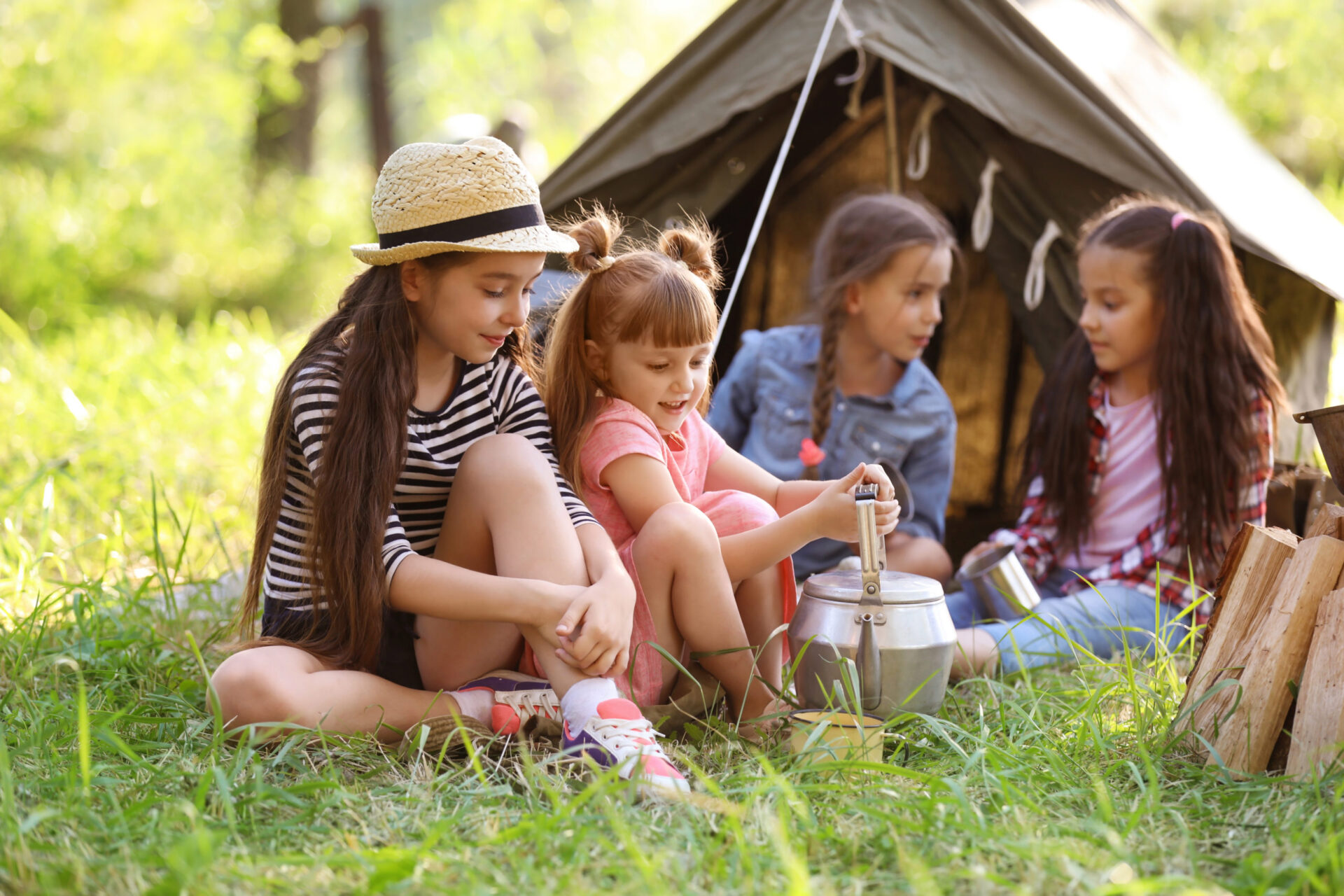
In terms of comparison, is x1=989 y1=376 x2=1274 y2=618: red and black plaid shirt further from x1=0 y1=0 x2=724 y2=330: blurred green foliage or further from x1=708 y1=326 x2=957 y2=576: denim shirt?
x1=0 y1=0 x2=724 y2=330: blurred green foliage

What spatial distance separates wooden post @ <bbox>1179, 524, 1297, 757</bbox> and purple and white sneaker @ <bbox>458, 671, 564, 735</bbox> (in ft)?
2.85

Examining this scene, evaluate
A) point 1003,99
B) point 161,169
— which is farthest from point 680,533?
point 161,169

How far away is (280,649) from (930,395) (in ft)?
5.33

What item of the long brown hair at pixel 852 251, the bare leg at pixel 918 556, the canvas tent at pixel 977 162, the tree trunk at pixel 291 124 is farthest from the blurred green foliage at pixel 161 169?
the bare leg at pixel 918 556

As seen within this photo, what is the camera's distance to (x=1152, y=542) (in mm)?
2281

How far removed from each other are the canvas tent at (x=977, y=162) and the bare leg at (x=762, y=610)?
3.94 feet

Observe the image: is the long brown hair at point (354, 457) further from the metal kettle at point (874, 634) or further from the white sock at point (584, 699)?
the metal kettle at point (874, 634)

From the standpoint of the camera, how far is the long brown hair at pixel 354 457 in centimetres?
155

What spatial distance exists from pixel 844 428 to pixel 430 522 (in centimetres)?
117

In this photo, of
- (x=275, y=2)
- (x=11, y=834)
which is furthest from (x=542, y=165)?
(x=11, y=834)

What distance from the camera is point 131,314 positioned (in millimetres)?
5906

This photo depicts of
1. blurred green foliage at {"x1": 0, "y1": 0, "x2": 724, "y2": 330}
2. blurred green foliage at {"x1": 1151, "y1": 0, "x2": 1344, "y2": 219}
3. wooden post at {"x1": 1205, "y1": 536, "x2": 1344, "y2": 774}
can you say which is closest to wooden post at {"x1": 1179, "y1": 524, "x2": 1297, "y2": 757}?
wooden post at {"x1": 1205, "y1": 536, "x2": 1344, "y2": 774}

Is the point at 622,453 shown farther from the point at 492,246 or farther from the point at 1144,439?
the point at 1144,439

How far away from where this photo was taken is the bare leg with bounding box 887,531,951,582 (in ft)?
8.11
